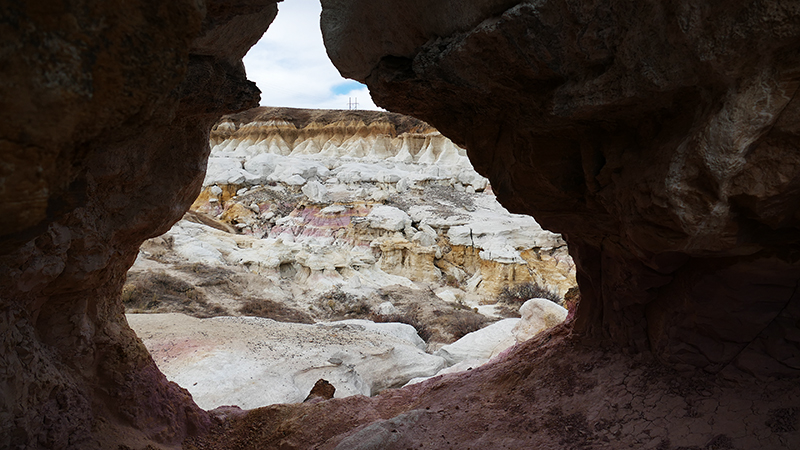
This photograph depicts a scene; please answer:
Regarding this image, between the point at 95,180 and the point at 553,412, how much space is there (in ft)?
12.2

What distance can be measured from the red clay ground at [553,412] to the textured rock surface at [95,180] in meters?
1.12

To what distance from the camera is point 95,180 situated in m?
2.99

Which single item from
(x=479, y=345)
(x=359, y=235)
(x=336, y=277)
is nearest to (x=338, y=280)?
(x=336, y=277)

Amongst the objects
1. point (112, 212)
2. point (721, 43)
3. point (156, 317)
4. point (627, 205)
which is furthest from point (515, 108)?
point (156, 317)

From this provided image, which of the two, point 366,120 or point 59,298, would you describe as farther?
point 366,120

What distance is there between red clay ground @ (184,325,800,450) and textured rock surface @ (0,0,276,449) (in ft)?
3.69

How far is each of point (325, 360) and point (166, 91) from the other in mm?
5664

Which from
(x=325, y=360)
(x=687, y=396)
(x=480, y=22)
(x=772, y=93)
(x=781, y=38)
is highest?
(x=480, y=22)

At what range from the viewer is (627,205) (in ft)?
9.74

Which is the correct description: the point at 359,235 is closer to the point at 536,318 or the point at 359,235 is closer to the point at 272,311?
the point at 272,311

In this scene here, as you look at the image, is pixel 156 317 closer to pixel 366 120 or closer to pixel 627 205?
pixel 627 205

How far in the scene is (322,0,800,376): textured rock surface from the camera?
2105mm

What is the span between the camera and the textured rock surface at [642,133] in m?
2.11

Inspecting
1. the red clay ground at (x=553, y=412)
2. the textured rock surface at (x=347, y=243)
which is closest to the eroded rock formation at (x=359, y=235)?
the textured rock surface at (x=347, y=243)
